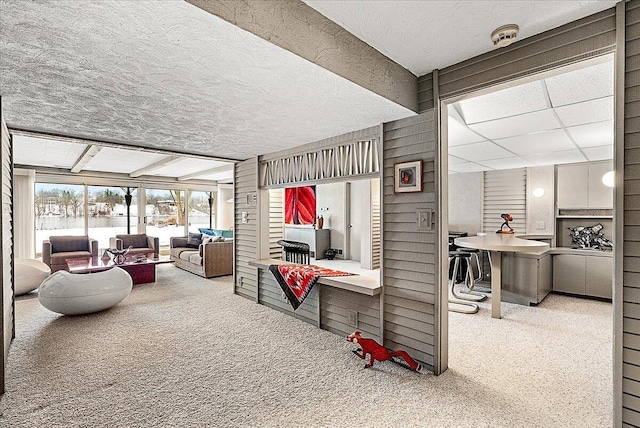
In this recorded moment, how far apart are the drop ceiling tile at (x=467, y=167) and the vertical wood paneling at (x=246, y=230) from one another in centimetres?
366

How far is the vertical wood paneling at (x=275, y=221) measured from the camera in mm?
4809

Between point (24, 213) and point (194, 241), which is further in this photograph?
point (194, 241)

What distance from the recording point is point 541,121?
3275mm

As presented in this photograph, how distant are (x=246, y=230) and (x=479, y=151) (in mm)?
3641

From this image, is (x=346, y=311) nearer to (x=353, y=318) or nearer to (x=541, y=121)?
(x=353, y=318)

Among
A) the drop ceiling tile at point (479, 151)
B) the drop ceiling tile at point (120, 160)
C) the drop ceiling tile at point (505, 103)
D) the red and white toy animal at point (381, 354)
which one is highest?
the drop ceiling tile at point (120, 160)

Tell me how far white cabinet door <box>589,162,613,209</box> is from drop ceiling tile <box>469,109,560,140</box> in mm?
2520

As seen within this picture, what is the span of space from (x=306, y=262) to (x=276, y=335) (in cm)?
147

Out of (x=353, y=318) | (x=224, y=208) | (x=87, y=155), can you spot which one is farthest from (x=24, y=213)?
(x=353, y=318)

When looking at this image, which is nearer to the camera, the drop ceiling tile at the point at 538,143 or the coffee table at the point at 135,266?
the drop ceiling tile at the point at 538,143

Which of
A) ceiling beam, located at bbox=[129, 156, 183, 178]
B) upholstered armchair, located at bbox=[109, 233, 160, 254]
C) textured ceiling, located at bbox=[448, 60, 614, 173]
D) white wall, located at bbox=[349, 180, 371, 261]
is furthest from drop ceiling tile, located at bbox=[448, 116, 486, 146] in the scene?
upholstered armchair, located at bbox=[109, 233, 160, 254]

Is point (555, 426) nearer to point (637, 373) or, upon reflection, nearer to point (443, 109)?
point (637, 373)

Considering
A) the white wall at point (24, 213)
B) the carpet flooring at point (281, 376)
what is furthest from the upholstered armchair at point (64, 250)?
the carpet flooring at point (281, 376)

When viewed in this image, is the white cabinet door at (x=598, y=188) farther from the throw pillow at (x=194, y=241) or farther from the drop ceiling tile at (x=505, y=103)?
the throw pillow at (x=194, y=241)
